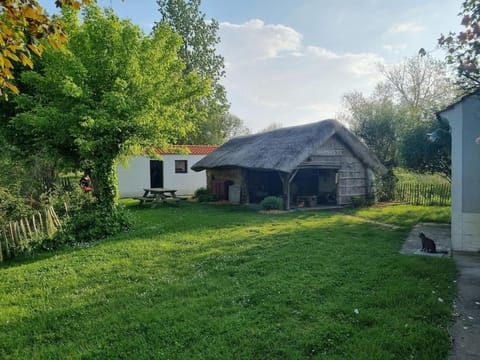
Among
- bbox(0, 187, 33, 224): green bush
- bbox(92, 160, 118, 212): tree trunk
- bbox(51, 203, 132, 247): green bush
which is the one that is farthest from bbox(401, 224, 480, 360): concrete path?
bbox(0, 187, 33, 224): green bush

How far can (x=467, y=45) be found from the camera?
13.0ft

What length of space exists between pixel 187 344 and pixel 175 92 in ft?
31.4

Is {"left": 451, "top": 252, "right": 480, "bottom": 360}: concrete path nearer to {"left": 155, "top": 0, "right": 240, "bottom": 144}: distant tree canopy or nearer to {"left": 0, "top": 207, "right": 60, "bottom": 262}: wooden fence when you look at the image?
{"left": 0, "top": 207, "right": 60, "bottom": 262}: wooden fence

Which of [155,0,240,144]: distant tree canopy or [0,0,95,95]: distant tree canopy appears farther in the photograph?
[155,0,240,144]: distant tree canopy

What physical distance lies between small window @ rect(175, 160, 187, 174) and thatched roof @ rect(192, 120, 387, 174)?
5.24m

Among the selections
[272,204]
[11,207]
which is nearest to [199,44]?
[272,204]

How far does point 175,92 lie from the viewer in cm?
1187

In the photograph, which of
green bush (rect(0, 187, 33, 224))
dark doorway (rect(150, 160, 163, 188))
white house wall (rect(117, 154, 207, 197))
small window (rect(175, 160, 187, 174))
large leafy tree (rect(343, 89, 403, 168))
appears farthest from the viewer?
small window (rect(175, 160, 187, 174))

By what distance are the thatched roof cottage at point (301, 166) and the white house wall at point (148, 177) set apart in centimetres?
412

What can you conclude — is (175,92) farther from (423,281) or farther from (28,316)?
(423,281)

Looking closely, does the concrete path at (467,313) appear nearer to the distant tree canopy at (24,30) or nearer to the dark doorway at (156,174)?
the distant tree canopy at (24,30)

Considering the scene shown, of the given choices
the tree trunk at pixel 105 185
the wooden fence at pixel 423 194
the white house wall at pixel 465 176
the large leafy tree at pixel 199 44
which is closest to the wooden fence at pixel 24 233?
the tree trunk at pixel 105 185

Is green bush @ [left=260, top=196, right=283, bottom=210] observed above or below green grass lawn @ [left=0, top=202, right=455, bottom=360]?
above

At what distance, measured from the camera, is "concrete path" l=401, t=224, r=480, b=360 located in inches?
140
